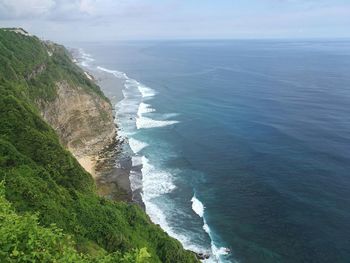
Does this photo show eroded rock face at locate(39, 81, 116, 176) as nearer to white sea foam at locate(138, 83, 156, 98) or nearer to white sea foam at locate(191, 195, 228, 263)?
white sea foam at locate(191, 195, 228, 263)

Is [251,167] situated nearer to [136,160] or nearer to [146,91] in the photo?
[136,160]

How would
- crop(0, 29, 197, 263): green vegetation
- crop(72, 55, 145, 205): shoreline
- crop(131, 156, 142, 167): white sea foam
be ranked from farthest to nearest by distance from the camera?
crop(131, 156, 142, 167): white sea foam
crop(72, 55, 145, 205): shoreline
crop(0, 29, 197, 263): green vegetation

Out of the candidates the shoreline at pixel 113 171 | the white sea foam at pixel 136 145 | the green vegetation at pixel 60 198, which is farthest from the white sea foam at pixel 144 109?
the green vegetation at pixel 60 198

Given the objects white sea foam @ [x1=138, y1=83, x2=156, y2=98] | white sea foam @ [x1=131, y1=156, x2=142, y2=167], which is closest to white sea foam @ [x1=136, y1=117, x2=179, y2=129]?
white sea foam @ [x1=131, y1=156, x2=142, y2=167]

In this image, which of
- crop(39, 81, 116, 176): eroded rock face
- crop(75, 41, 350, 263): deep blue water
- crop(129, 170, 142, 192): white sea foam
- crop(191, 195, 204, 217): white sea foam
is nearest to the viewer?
crop(75, 41, 350, 263): deep blue water

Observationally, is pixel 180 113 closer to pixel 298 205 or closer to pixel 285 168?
pixel 285 168
